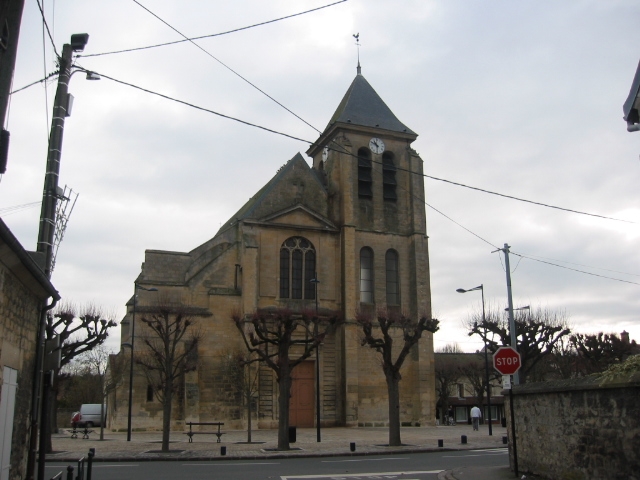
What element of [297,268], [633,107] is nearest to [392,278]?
[297,268]

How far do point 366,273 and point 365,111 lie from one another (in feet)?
33.8

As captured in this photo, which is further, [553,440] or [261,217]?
[261,217]

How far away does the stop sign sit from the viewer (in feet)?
44.9

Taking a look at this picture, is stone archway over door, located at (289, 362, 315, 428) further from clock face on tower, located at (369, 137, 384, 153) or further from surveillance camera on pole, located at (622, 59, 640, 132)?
surveillance camera on pole, located at (622, 59, 640, 132)

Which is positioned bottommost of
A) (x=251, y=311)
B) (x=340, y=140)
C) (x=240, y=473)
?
(x=240, y=473)

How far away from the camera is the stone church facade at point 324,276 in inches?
1230

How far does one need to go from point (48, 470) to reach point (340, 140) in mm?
24936

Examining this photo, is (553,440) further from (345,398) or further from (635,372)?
(345,398)

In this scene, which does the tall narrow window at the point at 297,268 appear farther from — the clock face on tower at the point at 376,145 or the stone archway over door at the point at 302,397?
the clock face on tower at the point at 376,145

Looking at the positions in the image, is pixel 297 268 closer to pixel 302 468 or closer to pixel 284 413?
pixel 284 413

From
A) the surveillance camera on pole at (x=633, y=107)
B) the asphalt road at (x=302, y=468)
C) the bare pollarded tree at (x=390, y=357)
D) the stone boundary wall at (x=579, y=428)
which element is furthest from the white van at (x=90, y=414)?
the surveillance camera on pole at (x=633, y=107)

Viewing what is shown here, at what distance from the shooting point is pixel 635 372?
31.3 feet

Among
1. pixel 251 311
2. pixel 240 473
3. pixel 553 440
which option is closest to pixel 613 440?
pixel 553 440

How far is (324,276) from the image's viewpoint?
112 feet
